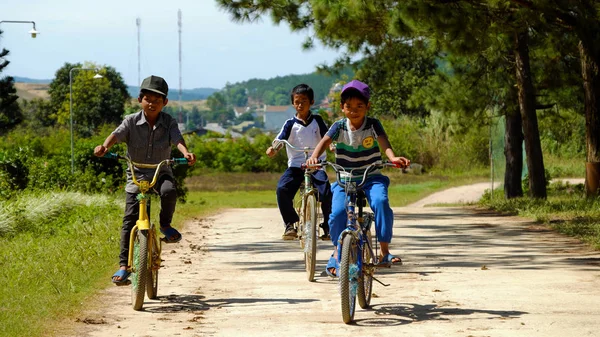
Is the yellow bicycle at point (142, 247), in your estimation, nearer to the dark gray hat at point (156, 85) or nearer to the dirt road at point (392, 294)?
the dirt road at point (392, 294)

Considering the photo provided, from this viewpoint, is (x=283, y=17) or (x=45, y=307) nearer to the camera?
(x=45, y=307)

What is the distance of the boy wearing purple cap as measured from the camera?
28.1 feet

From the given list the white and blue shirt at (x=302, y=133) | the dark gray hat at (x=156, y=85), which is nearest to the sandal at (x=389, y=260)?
the dark gray hat at (x=156, y=85)

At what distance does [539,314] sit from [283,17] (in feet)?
44.5

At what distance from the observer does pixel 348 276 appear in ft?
26.2

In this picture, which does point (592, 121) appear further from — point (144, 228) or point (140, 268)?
point (140, 268)

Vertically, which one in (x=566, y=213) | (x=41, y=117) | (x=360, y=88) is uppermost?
(x=41, y=117)

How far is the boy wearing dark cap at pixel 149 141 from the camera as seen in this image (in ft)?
30.0

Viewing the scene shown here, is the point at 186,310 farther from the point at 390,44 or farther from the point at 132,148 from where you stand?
the point at 390,44

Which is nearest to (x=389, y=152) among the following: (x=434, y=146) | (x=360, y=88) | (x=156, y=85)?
(x=360, y=88)

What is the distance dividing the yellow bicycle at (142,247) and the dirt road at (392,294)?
221 millimetres

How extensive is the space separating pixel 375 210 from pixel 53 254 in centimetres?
565

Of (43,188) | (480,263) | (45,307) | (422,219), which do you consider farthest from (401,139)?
(45,307)

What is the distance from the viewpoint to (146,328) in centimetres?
798
